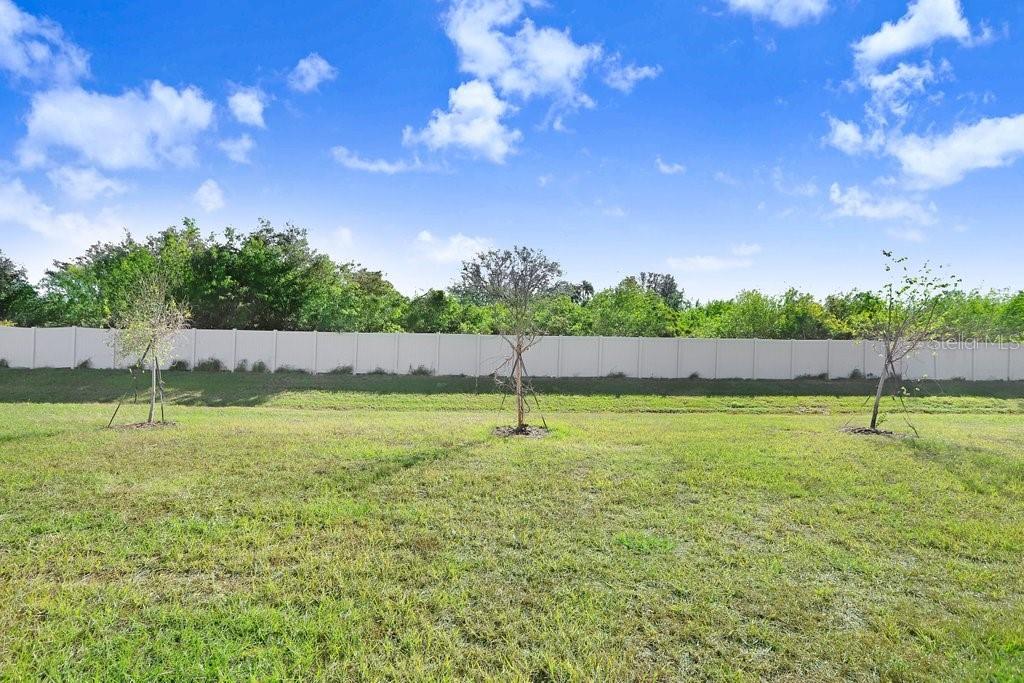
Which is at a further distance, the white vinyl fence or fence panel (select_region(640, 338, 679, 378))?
fence panel (select_region(640, 338, 679, 378))

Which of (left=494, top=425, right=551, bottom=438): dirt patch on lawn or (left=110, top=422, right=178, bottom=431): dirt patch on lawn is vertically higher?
(left=494, top=425, right=551, bottom=438): dirt patch on lawn

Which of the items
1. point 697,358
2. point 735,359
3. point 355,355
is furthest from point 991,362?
point 355,355

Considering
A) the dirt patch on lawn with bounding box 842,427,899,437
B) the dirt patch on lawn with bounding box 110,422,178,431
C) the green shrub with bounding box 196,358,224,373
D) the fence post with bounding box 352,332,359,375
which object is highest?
the fence post with bounding box 352,332,359,375

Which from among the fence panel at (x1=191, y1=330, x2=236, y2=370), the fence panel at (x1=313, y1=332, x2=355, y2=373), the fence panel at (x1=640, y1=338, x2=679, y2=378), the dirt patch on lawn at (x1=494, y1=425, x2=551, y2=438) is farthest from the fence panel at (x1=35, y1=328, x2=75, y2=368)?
the fence panel at (x1=640, y1=338, x2=679, y2=378)

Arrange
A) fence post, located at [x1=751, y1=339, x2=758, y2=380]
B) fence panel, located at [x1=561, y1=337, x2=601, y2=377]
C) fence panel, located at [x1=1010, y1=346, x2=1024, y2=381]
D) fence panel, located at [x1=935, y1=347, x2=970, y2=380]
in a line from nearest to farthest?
1. fence panel, located at [x1=561, y1=337, x2=601, y2=377]
2. fence panel, located at [x1=935, y1=347, x2=970, y2=380]
3. fence post, located at [x1=751, y1=339, x2=758, y2=380]
4. fence panel, located at [x1=1010, y1=346, x2=1024, y2=381]

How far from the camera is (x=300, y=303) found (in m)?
23.3

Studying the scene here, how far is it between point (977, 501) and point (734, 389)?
1289 centimetres

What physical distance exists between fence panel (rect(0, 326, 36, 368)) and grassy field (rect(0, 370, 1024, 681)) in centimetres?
1355

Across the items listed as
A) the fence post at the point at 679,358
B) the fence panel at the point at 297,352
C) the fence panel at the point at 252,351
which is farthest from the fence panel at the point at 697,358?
the fence panel at the point at 252,351

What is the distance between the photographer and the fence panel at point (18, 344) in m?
18.5

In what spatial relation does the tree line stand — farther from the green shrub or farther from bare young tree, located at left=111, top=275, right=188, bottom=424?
bare young tree, located at left=111, top=275, right=188, bottom=424

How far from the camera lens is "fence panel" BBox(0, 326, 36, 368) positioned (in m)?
18.5

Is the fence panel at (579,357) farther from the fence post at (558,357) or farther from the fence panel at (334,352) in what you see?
the fence panel at (334,352)

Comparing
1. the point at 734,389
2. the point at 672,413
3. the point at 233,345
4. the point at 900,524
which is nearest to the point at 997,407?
the point at 734,389
